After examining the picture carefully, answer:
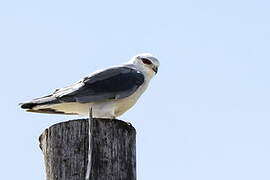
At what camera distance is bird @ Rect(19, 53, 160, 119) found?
7.33 meters

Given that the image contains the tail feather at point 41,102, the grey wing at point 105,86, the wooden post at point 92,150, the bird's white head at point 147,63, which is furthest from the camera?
the bird's white head at point 147,63

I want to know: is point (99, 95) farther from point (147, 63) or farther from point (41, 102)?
point (147, 63)

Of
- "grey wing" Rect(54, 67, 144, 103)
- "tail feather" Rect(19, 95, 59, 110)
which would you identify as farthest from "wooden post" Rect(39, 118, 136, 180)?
"grey wing" Rect(54, 67, 144, 103)

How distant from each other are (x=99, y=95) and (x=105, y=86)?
0.25m

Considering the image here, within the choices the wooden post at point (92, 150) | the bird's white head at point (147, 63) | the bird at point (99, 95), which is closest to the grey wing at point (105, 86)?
the bird at point (99, 95)

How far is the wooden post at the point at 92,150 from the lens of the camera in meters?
4.08

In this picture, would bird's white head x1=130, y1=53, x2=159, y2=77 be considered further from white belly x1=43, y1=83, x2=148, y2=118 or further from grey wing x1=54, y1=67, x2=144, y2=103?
white belly x1=43, y1=83, x2=148, y2=118

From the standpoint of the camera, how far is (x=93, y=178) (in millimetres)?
4035

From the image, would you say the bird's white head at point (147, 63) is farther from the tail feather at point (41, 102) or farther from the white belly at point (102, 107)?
the tail feather at point (41, 102)

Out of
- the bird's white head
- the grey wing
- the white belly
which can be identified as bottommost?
the white belly

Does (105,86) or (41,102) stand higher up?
(105,86)

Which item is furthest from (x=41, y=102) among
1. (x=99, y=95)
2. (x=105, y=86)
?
(x=105, y=86)

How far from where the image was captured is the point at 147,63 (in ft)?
29.0

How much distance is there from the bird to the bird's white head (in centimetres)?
37
